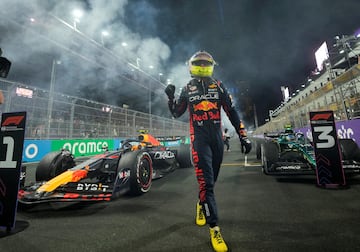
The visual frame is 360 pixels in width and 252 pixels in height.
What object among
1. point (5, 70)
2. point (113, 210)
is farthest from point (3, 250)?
point (5, 70)

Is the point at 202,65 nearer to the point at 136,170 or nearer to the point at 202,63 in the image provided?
the point at 202,63

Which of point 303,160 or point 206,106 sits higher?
point 206,106

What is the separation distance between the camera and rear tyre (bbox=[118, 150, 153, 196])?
3.11m

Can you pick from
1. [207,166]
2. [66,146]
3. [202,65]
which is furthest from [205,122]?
[66,146]

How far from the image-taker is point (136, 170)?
10.2 feet

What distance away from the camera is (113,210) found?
2.61 meters

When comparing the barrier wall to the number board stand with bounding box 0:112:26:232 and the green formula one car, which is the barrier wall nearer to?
the green formula one car

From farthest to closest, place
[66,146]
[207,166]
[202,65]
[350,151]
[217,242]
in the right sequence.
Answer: [66,146] → [350,151] → [202,65] → [207,166] → [217,242]

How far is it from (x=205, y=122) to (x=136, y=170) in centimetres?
159

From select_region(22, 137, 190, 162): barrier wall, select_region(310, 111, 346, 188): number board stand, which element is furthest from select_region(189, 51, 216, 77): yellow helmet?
select_region(22, 137, 190, 162): barrier wall

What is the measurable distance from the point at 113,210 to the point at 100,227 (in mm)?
533

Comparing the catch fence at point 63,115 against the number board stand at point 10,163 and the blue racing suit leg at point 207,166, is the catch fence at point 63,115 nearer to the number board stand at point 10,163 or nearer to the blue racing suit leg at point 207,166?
the number board stand at point 10,163

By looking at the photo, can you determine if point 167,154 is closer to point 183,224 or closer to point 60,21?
point 183,224

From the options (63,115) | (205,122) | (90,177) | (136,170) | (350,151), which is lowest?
(90,177)
